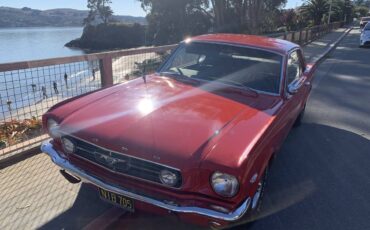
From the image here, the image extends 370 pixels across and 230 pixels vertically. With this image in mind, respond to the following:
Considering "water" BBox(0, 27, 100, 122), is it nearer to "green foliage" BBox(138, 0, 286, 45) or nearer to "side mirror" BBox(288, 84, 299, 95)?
"side mirror" BBox(288, 84, 299, 95)

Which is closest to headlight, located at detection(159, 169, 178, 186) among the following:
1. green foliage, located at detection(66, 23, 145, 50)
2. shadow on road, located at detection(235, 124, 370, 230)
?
shadow on road, located at detection(235, 124, 370, 230)

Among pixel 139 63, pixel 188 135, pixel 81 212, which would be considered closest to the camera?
pixel 188 135

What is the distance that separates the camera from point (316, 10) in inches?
2092

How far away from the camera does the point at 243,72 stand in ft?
14.0

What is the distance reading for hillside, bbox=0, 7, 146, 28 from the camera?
113 meters

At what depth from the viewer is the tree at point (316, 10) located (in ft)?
174

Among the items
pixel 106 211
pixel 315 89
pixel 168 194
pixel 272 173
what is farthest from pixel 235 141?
pixel 315 89

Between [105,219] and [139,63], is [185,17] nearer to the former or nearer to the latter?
[139,63]

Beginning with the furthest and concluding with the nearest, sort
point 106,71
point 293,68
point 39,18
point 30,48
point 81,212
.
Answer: point 39,18 < point 30,48 < point 106,71 < point 293,68 < point 81,212

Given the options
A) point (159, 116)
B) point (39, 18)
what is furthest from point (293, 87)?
point (39, 18)

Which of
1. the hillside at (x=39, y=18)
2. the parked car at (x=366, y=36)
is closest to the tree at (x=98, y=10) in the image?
the hillside at (x=39, y=18)

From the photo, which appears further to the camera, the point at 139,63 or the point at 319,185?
the point at 139,63

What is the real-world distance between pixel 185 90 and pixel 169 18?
36.5 m

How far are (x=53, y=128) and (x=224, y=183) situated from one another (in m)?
Answer: 1.77
